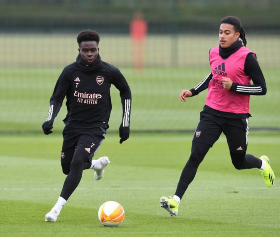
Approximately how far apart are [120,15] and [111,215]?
4437 centimetres

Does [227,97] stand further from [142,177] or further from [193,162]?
[142,177]

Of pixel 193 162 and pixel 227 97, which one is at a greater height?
pixel 227 97

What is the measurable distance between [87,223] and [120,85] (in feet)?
6.03

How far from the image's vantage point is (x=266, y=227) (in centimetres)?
888

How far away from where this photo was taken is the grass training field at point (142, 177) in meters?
8.96

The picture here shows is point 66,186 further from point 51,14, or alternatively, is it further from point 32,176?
point 51,14

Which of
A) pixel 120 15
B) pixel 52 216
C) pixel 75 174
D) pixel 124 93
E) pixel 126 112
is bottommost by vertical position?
pixel 120 15

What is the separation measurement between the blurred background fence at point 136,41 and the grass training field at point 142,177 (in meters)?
1.20

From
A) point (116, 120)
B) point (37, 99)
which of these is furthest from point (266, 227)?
point (37, 99)

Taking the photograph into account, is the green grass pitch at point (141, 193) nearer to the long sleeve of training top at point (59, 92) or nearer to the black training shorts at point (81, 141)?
the black training shorts at point (81, 141)

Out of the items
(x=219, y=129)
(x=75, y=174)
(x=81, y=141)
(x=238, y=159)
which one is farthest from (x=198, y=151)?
(x=75, y=174)

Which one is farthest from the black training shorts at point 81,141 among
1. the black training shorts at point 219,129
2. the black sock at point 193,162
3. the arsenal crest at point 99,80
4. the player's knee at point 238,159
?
the player's knee at point 238,159

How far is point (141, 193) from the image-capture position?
11406 millimetres

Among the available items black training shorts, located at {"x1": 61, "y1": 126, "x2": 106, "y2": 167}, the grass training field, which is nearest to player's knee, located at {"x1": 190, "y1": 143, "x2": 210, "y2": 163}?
the grass training field
